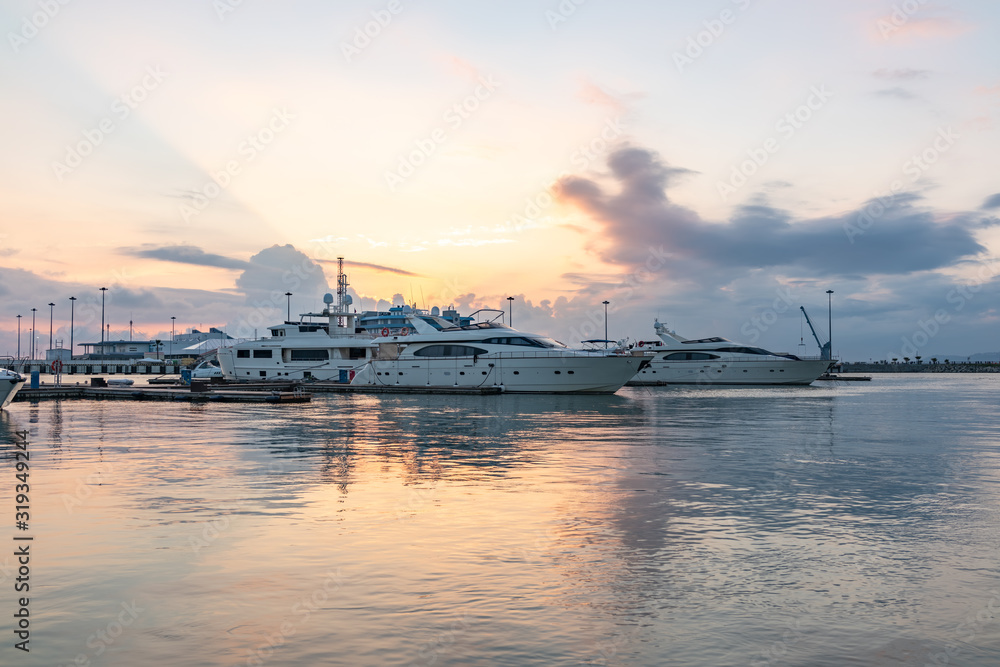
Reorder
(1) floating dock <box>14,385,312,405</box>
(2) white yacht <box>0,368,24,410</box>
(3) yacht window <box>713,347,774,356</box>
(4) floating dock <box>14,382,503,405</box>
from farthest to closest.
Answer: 1. (3) yacht window <box>713,347,774,356</box>
2. (4) floating dock <box>14,382,503,405</box>
3. (1) floating dock <box>14,385,312,405</box>
4. (2) white yacht <box>0,368,24,410</box>

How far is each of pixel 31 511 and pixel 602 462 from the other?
10.9 meters

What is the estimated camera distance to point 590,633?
252 inches

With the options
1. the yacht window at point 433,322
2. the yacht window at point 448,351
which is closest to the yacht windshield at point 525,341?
the yacht window at point 448,351

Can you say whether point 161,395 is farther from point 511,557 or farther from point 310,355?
point 511,557

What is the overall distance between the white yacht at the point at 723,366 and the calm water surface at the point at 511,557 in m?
51.3

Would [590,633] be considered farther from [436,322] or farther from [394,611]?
[436,322]

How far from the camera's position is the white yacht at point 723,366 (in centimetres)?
6981

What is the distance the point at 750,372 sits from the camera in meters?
70.1

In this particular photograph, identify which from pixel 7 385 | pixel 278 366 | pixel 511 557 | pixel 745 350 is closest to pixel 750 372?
pixel 745 350

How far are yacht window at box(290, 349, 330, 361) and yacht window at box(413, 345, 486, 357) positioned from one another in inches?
456

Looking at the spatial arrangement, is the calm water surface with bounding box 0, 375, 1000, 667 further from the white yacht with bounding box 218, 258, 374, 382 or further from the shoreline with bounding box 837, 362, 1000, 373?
the shoreline with bounding box 837, 362, 1000, 373

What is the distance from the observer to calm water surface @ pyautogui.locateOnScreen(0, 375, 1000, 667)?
20.4 ft

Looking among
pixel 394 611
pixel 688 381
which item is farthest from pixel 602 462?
pixel 688 381

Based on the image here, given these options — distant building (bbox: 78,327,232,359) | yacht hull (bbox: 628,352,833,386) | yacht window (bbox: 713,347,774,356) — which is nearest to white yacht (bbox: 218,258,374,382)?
yacht hull (bbox: 628,352,833,386)
